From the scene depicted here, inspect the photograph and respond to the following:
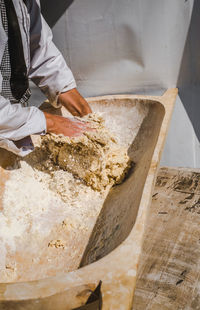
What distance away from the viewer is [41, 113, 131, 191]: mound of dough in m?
1.41

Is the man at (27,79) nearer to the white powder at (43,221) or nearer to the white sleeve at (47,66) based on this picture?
the white sleeve at (47,66)

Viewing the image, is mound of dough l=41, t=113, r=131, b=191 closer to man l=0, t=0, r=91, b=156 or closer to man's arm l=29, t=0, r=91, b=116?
man l=0, t=0, r=91, b=156

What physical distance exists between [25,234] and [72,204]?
265 mm

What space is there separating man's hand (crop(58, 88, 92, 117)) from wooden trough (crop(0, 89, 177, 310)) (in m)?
0.38

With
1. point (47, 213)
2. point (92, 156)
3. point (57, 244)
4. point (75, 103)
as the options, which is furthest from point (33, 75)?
point (57, 244)

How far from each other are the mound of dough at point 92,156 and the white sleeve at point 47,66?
0.29m

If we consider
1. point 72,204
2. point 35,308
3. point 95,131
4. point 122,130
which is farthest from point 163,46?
point 35,308

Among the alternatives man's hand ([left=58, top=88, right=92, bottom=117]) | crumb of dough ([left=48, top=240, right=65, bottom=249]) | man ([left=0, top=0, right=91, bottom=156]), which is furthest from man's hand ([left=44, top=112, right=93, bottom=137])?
crumb of dough ([left=48, top=240, right=65, bottom=249])

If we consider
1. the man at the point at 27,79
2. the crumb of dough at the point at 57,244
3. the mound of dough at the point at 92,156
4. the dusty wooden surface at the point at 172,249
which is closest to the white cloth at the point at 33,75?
the man at the point at 27,79

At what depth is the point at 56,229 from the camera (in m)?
1.33

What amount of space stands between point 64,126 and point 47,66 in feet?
1.46

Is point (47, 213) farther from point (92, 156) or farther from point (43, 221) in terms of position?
point (92, 156)

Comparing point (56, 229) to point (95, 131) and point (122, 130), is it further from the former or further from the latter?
point (122, 130)

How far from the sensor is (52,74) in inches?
65.2
